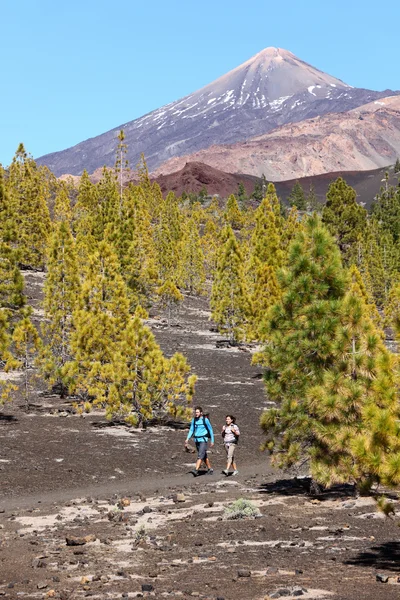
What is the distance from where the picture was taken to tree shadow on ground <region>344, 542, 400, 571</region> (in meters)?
8.95

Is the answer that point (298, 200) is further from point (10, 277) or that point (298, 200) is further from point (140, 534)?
point (140, 534)

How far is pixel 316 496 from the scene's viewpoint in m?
14.3

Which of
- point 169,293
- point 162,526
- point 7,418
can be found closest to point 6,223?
point 7,418

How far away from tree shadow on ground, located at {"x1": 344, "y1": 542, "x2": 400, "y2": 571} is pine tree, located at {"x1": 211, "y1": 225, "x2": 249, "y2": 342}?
34084mm

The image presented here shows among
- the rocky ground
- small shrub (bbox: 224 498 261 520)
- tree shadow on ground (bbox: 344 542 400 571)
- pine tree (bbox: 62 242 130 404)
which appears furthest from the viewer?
pine tree (bbox: 62 242 130 404)

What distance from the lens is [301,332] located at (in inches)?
558

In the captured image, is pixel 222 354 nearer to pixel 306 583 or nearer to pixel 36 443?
pixel 36 443

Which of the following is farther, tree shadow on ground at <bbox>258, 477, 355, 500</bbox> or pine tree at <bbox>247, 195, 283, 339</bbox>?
pine tree at <bbox>247, 195, 283, 339</bbox>

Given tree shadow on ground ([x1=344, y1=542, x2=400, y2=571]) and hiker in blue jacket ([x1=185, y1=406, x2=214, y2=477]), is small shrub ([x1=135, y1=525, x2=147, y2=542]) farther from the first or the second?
hiker in blue jacket ([x1=185, y1=406, x2=214, y2=477])

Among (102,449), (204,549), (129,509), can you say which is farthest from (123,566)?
(102,449)

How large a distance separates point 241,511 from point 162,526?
1.37 metres

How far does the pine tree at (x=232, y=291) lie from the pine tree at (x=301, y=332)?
29.2 metres

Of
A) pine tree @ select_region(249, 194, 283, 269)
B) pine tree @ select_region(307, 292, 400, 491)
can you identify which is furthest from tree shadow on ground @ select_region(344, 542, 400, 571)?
pine tree @ select_region(249, 194, 283, 269)

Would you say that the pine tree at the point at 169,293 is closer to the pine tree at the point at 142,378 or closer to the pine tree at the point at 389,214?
the pine tree at the point at 142,378
